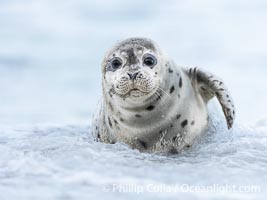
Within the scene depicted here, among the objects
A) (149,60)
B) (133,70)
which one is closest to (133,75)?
(133,70)

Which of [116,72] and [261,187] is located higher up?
[116,72]

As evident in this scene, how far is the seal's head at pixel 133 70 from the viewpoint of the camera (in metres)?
5.54

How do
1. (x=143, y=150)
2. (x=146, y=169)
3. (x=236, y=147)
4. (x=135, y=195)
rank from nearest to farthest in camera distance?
(x=135, y=195), (x=146, y=169), (x=236, y=147), (x=143, y=150)

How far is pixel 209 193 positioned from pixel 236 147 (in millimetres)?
1605

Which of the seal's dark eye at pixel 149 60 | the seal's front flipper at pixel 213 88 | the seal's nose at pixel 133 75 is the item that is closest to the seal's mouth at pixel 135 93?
the seal's nose at pixel 133 75

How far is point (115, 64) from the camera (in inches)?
229

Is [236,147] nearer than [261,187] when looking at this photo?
No

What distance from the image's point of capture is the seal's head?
5.54 meters

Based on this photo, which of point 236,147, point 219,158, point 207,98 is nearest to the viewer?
point 219,158

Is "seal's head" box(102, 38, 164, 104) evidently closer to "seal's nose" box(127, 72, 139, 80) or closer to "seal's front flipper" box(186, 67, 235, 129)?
"seal's nose" box(127, 72, 139, 80)

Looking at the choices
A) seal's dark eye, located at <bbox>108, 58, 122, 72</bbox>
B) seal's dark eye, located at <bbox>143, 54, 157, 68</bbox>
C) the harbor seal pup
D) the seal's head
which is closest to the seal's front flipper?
the harbor seal pup

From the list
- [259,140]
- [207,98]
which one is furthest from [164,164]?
[207,98]

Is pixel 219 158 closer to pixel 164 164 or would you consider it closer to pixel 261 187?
pixel 164 164

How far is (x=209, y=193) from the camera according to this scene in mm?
4090
